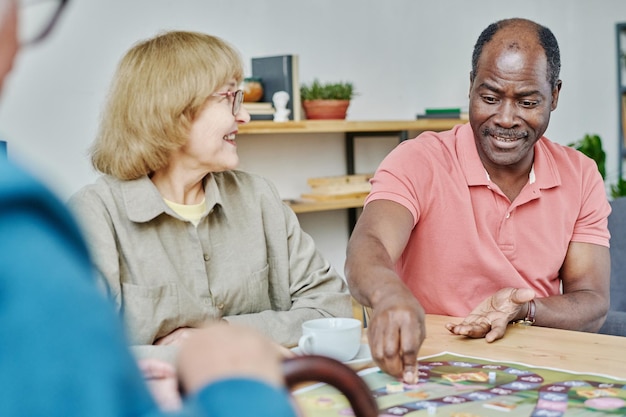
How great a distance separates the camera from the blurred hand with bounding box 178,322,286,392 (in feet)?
1.67

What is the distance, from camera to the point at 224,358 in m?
0.51

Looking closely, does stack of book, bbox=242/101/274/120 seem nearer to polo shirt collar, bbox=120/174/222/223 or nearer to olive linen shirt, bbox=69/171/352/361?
olive linen shirt, bbox=69/171/352/361

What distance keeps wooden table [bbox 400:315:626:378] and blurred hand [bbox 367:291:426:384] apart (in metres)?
0.18

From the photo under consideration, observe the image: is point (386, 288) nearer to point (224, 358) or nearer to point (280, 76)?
point (224, 358)

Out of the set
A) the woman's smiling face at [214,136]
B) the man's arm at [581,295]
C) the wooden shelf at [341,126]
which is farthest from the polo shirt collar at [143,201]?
the wooden shelf at [341,126]

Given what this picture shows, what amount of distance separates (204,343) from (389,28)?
419 cm

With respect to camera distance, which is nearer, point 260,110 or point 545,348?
point 545,348

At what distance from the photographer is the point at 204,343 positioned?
527 millimetres

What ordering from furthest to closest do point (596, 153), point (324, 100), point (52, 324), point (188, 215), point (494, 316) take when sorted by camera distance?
point (596, 153) < point (324, 100) < point (188, 215) < point (494, 316) < point (52, 324)

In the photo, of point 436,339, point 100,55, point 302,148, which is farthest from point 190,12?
point 436,339

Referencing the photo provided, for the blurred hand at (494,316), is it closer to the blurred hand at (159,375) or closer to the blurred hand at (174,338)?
the blurred hand at (174,338)

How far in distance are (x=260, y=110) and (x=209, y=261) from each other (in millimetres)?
1840

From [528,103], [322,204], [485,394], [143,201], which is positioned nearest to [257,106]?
[322,204]

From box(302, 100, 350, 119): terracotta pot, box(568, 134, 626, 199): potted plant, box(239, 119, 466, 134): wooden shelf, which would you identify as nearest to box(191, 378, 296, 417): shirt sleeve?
box(239, 119, 466, 134): wooden shelf
